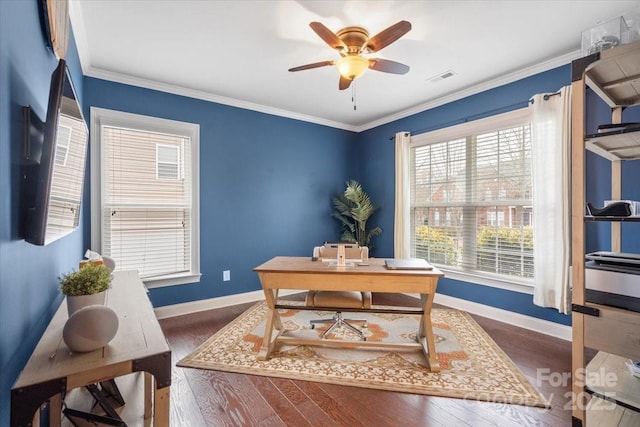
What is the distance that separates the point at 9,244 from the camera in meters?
0.96

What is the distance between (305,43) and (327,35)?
68 centimetres

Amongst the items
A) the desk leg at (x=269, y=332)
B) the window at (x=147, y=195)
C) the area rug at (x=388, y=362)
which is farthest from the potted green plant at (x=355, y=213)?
the desk leg at (x=269, y=332)

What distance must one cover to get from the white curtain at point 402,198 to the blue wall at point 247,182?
3.56ft

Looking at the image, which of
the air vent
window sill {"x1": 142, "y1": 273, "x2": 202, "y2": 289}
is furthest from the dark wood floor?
the air vent

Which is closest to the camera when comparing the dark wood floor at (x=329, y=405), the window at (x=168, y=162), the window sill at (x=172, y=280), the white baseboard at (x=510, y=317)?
the dark wood floor at (x=329, y=405)

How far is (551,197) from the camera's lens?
8.73 ft

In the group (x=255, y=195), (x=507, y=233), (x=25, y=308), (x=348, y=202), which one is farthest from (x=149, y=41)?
(x=507, y=233)

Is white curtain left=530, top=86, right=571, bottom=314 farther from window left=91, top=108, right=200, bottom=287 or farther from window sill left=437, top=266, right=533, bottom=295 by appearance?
window left=91, top=108, right=200, bottom=287

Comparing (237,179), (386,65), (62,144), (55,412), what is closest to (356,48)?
(386,65)

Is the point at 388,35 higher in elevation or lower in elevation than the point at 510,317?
higher

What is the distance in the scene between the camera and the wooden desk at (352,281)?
2.12 metres

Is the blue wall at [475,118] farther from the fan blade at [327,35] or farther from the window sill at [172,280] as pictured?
the window sill at [172,280]

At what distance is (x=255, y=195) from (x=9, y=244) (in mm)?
3009

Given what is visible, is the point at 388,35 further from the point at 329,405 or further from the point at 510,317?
the point at 510,317
